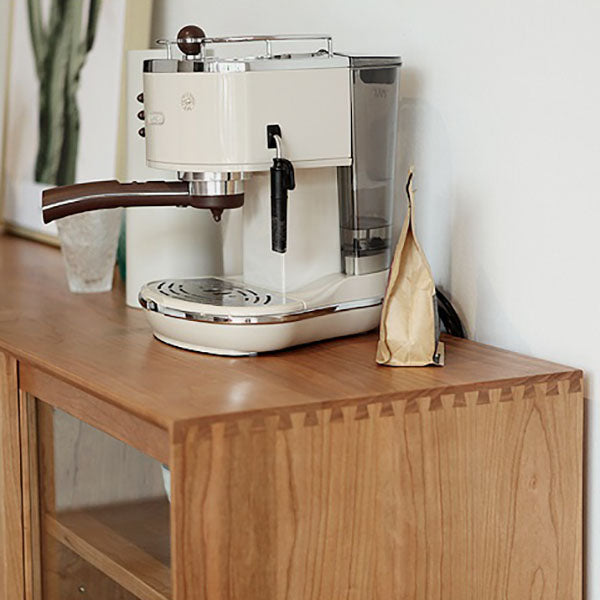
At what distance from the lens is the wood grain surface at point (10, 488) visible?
1.35 m

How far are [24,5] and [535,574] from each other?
166 cm

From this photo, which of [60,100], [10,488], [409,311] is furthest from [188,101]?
[60,100]

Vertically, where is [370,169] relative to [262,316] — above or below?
above

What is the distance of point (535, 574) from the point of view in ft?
3.79

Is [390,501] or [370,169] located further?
[370,169]

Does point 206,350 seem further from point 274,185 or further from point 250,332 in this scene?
point 274,185

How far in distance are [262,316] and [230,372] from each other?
0.08 m

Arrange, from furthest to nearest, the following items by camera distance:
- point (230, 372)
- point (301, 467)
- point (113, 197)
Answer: point (113, 197) < point (230, 372) < point (301, 467)

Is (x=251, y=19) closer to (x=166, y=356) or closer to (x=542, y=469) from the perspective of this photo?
(x=166, y=356)

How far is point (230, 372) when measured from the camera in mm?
1161

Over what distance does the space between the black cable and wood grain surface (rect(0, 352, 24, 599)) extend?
1.70 ft

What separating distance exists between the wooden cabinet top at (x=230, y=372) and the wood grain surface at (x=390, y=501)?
0.6 inches

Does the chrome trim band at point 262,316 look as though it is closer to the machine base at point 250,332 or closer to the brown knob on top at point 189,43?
the machine base at point 250,332

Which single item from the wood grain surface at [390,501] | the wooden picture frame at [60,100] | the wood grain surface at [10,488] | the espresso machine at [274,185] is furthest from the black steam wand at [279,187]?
the wooden picture frame at [60,100]
